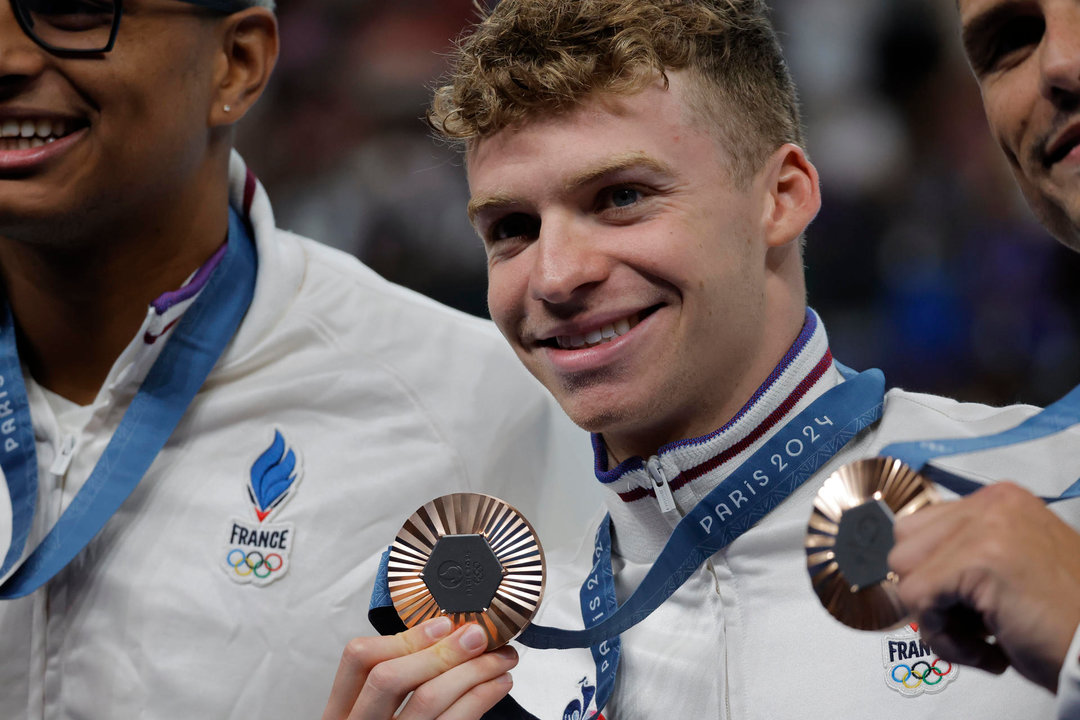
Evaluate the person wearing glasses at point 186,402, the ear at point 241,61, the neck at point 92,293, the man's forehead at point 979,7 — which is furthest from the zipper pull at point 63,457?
the man's forehead at point 979,7

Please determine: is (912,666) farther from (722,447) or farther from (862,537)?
(862,537)

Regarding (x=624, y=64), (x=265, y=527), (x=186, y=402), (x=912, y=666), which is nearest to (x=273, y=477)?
(x=265, y=527)

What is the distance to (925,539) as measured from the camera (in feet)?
3.91

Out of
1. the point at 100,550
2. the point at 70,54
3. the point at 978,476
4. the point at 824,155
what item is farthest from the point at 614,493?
the point at 824,155

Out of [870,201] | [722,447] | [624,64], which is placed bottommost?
[870,201]

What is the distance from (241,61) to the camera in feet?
8.54

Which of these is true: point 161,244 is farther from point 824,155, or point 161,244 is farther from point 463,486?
point 824,155

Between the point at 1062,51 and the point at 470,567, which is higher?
the point at 1062,51

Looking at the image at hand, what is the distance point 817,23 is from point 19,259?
129 inches

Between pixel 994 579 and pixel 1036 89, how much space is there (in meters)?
0.77

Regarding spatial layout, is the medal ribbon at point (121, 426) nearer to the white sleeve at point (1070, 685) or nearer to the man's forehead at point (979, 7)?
the man's forehead at point (979, 7)

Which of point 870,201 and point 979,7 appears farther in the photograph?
point 870,201

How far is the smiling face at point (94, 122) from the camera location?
2266 mm

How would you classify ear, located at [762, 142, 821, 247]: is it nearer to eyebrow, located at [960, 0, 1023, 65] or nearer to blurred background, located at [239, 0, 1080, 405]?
eyebrow, located at [960, 0, 1023, 65]
